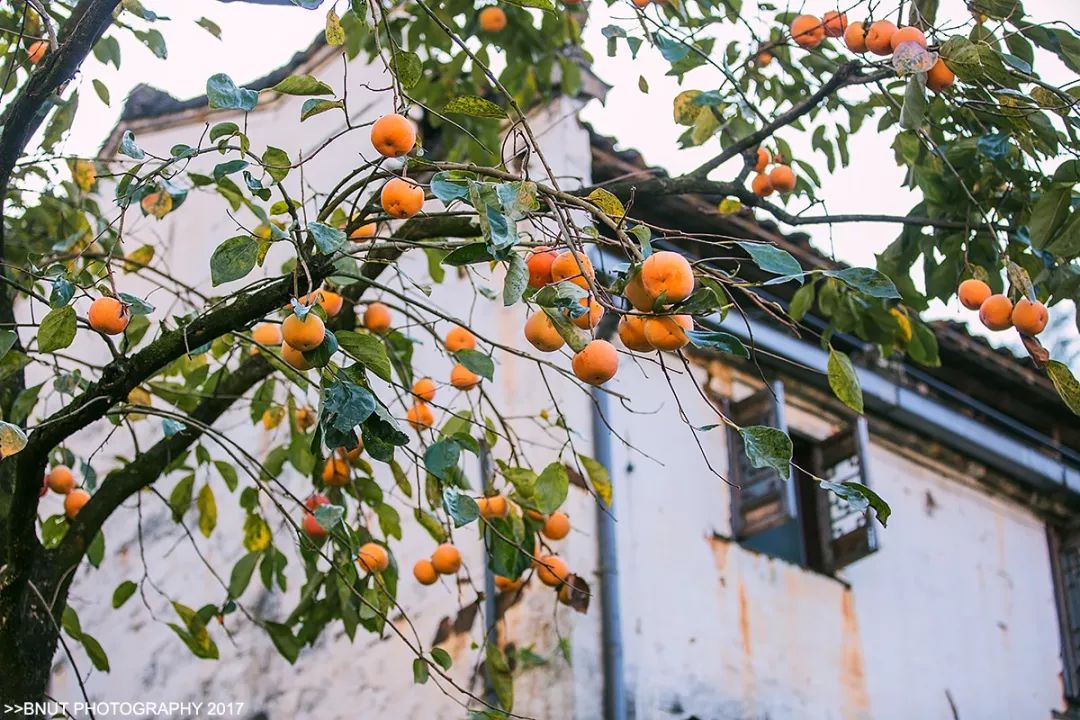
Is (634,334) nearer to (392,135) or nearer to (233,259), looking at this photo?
(392,135)

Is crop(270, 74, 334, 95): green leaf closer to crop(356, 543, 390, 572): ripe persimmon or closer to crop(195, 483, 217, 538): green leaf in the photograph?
crop(356, 543, 390, 572): ripe persimmon

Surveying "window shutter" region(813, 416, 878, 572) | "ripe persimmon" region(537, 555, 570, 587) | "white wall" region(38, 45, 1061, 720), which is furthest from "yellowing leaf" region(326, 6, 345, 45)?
"window shutter" region(813, 416, 878, 572)

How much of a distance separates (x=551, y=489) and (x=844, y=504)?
325cm

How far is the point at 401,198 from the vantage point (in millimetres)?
2320

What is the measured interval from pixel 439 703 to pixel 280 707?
31.5 inches

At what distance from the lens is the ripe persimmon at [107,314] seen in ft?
8.14

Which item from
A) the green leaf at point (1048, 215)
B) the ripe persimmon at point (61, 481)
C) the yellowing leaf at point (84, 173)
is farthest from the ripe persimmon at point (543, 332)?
the yellowing leaf at point (84, 173)

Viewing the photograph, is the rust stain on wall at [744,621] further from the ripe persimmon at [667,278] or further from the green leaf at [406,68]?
the ripe persimmon at [667,278]

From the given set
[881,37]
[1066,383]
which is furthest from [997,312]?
[881,37]

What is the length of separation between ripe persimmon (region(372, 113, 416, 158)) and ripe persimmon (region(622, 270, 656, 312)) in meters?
0.48

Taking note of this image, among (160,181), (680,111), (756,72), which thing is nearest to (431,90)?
(756,72)

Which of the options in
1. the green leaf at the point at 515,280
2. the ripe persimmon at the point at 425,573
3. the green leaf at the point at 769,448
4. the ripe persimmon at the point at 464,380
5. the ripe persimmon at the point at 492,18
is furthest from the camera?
the ripe persimmon at the point at 492,18

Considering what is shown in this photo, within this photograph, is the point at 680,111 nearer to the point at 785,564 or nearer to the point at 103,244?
the point at 103,244

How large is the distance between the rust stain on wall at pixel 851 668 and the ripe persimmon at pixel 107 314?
3886 mm
